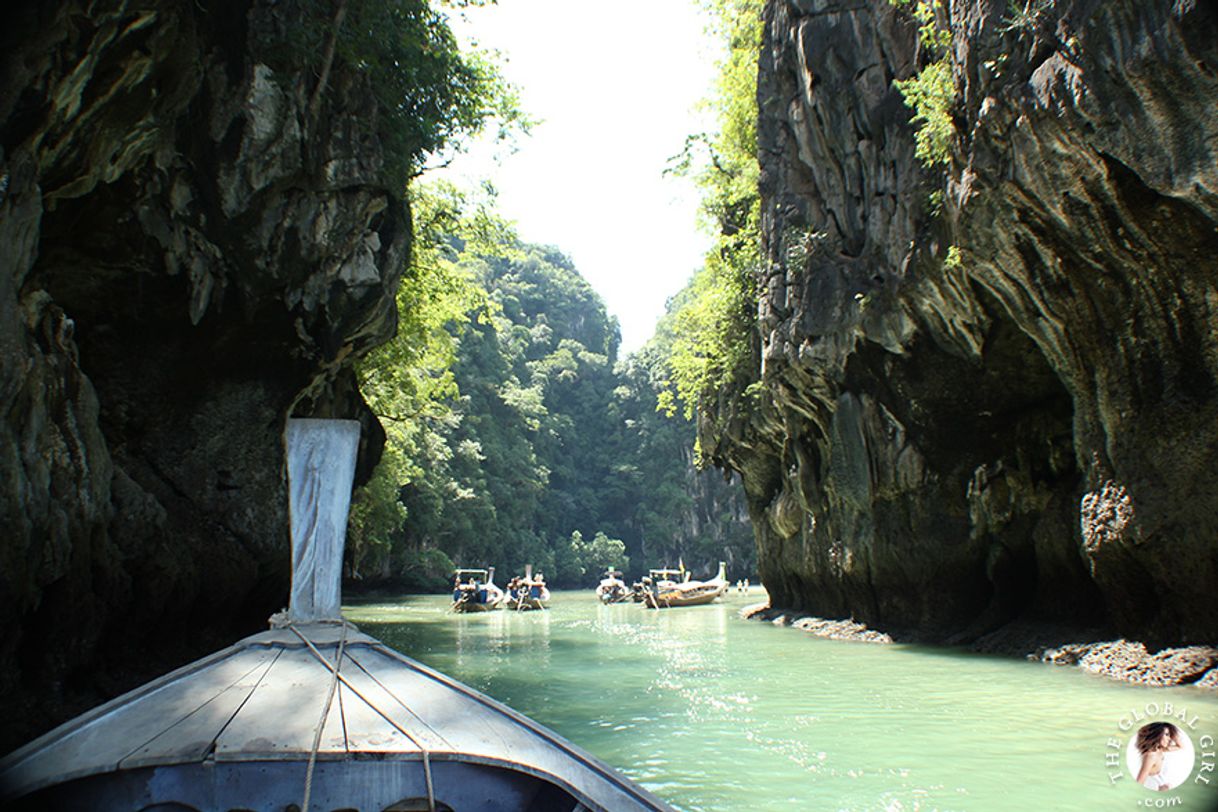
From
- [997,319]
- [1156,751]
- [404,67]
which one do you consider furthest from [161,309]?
[997,319]

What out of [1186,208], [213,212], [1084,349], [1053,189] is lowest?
[1084,349]

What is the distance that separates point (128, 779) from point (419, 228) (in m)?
16.6

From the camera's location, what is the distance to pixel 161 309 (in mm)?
9930

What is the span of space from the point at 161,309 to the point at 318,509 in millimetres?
7047

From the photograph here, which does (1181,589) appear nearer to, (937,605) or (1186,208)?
(1186,208)

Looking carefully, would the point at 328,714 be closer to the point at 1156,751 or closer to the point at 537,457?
the point at 1156,751

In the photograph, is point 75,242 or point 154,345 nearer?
point 75,242

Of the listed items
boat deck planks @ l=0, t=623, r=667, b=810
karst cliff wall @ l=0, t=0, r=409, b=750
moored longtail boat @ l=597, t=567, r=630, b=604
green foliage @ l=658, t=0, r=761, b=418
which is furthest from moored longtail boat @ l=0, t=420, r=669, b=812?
moored longtail boat @ l=597, t=567, r=630, b=604

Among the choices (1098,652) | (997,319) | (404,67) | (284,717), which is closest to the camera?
(284,717)

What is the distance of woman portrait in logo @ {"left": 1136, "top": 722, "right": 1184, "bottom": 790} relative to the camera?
4.79 m

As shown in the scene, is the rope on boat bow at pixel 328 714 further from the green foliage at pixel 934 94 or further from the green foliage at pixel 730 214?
the green foliage at pixel 730 214

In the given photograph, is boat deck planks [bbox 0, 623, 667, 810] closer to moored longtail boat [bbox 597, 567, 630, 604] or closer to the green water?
the green water

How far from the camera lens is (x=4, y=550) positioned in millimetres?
5227

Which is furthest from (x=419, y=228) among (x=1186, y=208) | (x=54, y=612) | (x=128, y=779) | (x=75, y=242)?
(x=128, y=779)
